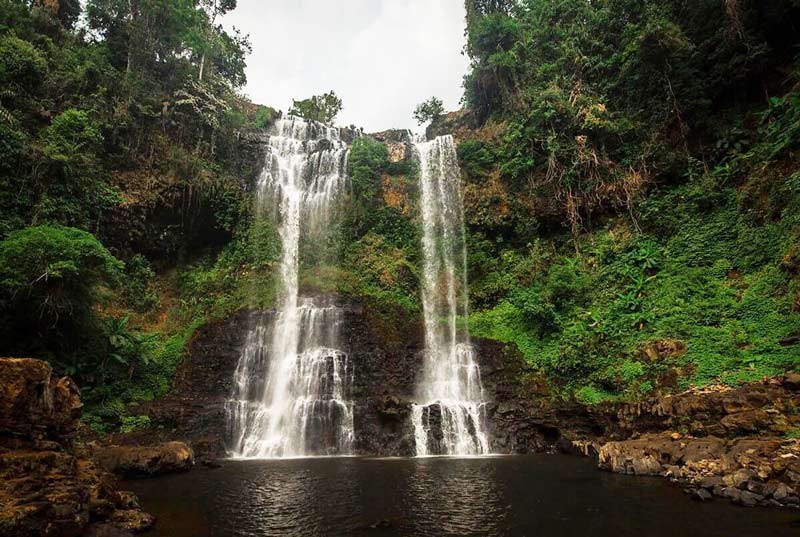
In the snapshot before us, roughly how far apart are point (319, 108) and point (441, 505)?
3049cm

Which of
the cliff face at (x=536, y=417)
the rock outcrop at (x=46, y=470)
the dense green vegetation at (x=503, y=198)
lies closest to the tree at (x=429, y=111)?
the dense green vegetation at (x=503, y=198)

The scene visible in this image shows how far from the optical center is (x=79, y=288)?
13.2 metres

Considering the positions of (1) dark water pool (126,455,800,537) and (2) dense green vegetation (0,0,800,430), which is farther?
(2) dense green vegetation (0,0,800,430)

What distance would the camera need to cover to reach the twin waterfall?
1465 centimetres

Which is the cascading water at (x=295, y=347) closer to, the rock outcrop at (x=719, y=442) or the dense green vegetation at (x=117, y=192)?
the dense green vegetation at (x=117, y=192)

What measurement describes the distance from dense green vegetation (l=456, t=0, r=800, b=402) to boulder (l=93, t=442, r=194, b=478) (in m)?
11.9

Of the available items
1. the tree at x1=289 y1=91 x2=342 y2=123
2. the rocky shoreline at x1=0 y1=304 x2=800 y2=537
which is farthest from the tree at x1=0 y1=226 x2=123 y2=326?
the tree at x1=289 y1=91 x2=342 y2=123

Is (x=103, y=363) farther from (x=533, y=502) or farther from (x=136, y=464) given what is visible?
(x=533, y=502)

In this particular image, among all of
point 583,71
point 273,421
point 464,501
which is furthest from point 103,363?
point 583,71

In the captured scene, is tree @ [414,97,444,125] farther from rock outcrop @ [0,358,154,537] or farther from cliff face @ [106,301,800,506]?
rock outcrop @ [0,358,154,537]

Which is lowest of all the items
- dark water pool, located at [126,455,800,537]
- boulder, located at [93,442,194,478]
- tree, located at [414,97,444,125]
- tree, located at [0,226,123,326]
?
dark water pool, located at [126,455,800,537]

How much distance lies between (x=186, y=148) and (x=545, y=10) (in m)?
21.3

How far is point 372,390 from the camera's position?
54.3 ft

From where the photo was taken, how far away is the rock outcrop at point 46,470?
5.12 metres
